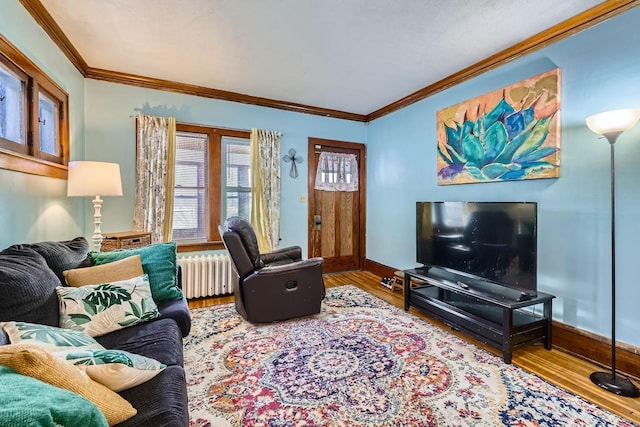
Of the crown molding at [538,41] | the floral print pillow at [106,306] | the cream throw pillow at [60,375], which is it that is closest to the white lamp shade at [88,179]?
the floral print pillow at [106,306]

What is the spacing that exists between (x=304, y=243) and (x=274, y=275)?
1729 mm

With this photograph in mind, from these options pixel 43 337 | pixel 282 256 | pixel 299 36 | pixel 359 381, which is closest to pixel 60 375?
pixel 43 337

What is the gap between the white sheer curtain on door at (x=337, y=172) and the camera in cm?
462

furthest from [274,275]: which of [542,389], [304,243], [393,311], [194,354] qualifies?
[542,389]

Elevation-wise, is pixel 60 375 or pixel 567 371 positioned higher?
pixel 60 375

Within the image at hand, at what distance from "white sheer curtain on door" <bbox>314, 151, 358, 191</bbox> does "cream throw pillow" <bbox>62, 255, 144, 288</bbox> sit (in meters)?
2.94

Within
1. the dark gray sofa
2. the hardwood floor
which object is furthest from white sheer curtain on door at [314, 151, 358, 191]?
the dark gray sofa

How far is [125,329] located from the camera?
172cm

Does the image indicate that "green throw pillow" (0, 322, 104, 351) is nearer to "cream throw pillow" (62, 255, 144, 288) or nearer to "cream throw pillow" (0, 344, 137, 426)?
"cream throw pillow" (0, 344, 137, 426)

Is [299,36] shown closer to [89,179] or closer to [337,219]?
[89,179]

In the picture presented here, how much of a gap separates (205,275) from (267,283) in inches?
47.4

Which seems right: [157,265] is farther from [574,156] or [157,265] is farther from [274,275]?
[574,156]

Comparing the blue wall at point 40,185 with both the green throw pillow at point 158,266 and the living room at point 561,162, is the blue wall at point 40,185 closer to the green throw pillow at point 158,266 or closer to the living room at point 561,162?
the living room at point 561,162

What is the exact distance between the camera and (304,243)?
14.8ft
